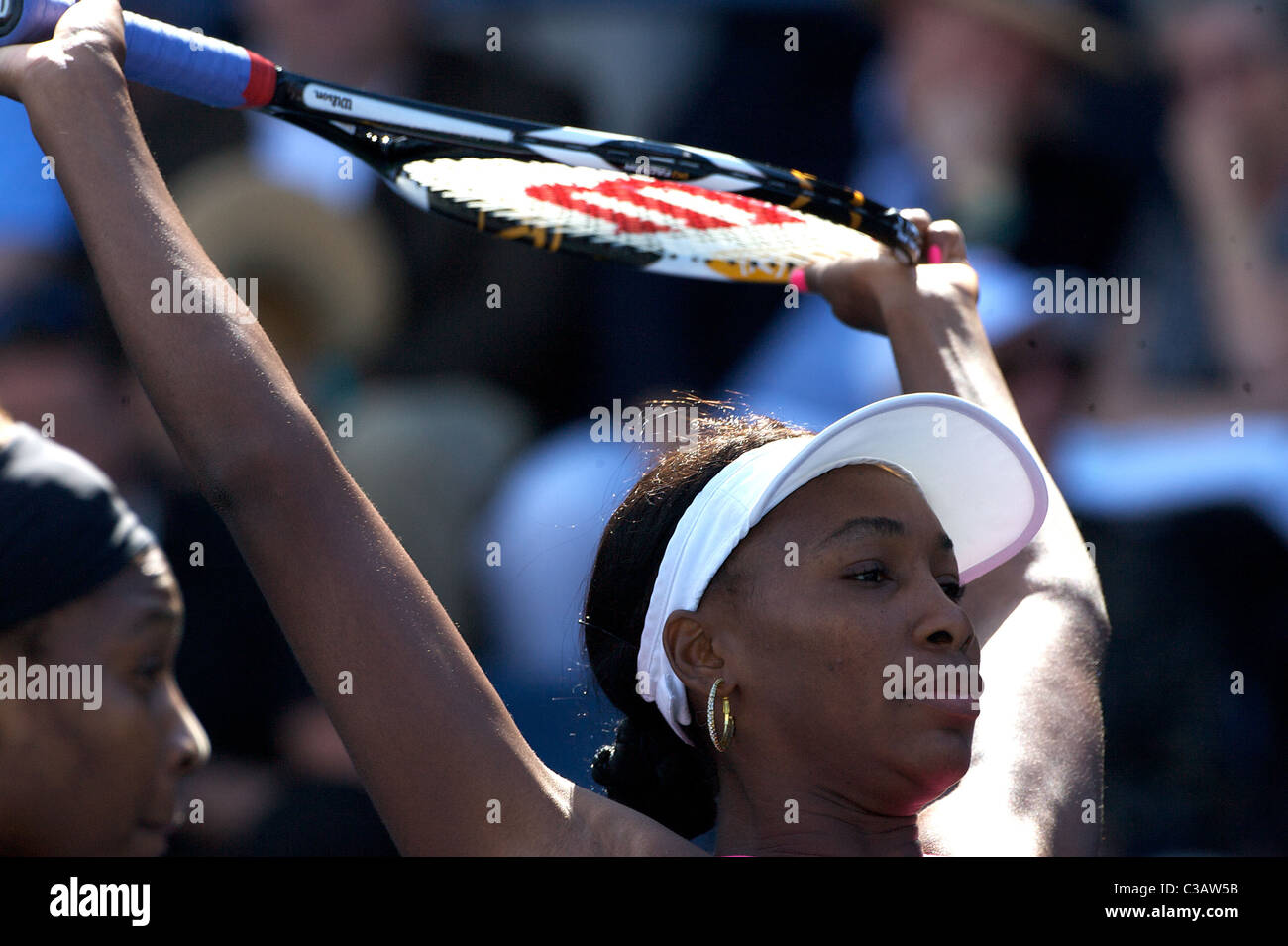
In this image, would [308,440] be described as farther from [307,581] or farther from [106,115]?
[106,115]

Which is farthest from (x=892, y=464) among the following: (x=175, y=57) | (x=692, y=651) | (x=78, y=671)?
(x=78, y=671)

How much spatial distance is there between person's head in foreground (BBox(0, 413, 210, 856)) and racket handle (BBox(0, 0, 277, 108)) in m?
0.69

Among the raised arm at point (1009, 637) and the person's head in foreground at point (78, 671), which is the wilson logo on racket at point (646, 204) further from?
the person's head in foreground at point (78, 671)

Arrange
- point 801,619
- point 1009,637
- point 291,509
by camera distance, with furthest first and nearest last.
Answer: point 1009,637
point 801,619
point 291,509

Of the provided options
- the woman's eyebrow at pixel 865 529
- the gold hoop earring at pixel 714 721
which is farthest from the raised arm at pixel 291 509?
the woman's eyebrow at pixel 865 529

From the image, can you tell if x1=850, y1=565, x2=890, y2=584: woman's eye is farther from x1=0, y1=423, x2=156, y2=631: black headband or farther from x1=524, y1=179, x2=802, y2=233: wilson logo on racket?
x1=0, y1=423, x2=156, y2=631: black headband

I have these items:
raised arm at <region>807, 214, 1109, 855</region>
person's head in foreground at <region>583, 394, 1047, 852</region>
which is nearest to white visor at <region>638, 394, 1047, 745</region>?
person's head in foreground at <region>583, 394, 1047, 852</region>

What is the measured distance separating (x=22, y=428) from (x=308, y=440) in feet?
3.06

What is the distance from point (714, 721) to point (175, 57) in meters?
1.32

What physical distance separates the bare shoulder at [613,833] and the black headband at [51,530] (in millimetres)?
1008

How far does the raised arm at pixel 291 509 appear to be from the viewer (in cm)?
193

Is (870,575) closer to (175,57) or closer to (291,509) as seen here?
(291,509)

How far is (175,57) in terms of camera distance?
7.74ft
